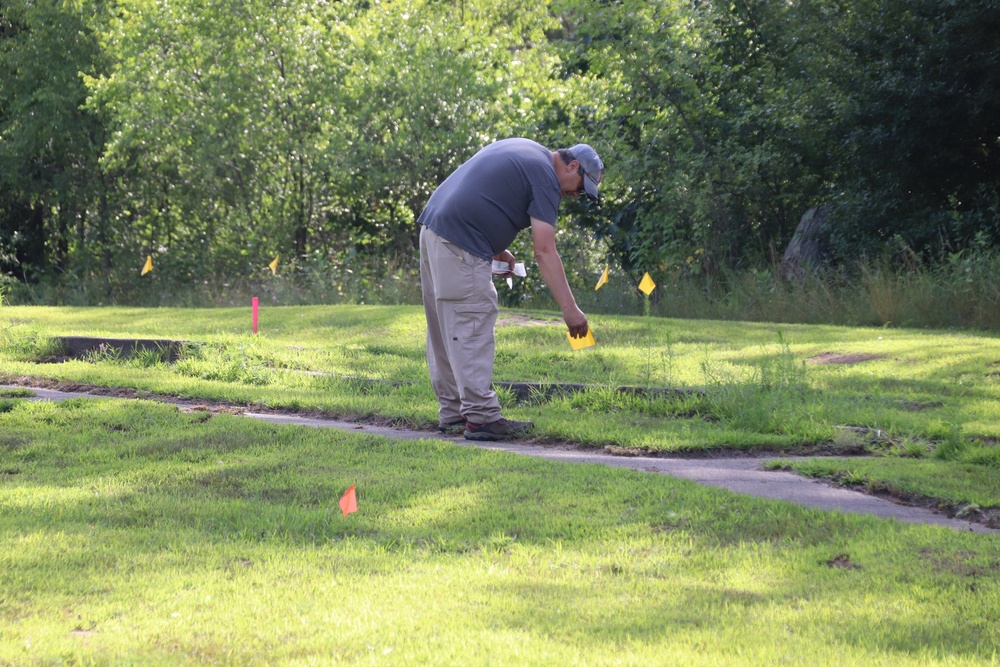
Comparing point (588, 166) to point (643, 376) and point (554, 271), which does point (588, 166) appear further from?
point (643, 376)

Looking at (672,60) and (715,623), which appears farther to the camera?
(672,60)

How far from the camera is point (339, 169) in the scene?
21500 mm

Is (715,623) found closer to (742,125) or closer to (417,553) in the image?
(417,553)

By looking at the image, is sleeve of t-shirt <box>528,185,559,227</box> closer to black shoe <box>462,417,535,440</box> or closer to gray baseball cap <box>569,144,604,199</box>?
gray baseball cap <box>569,144,604,199</box>

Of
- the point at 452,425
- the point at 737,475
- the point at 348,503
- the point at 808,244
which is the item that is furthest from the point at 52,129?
the point at 348,503

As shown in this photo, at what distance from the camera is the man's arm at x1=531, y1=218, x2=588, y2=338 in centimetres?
716

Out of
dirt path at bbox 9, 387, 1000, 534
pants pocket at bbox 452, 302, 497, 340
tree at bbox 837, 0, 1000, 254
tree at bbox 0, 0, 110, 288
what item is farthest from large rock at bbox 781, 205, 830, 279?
tree at bbox 0, 0, 110, 288

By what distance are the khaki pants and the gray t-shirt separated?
10 centimetres

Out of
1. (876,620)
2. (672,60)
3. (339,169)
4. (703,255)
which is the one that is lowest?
(876,620)

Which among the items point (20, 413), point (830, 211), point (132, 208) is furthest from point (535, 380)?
point (132, 208)

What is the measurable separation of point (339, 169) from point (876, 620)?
18.7 metres

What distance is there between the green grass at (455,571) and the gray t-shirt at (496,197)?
1.66 metres

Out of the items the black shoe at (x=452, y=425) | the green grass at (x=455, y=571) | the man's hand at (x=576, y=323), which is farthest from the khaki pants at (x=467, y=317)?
the green grass at (x=455, y=571)

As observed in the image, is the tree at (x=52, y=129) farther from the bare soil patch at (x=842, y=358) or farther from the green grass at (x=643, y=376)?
the bare soil patch at (x=842, y=358)
